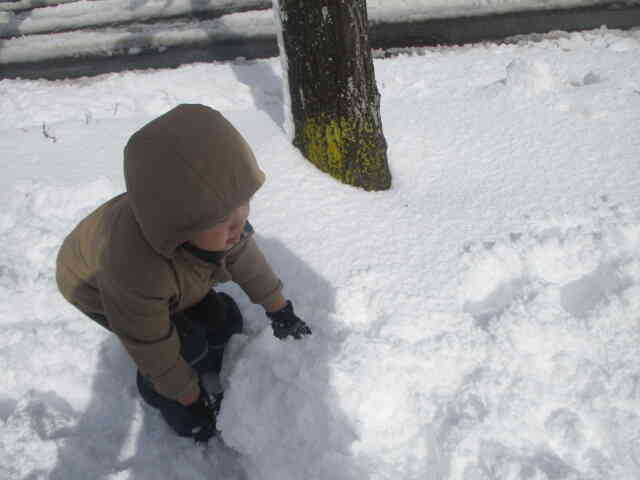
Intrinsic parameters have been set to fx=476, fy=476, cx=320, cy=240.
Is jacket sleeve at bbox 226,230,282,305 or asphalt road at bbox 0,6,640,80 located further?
asphalt road at bbox 0,6,640,80

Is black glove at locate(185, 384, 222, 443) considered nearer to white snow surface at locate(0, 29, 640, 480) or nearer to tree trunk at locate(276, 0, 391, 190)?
white snow surface at locate(0, 29, 640, 480)

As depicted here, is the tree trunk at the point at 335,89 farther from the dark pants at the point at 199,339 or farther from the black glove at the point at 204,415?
the black glove at the point at 204,415

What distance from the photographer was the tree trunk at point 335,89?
74.9 inches

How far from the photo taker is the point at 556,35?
11.7 feet

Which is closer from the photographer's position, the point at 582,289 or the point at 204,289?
the point at 204,289

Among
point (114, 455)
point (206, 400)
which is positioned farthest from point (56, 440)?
point (206, 400)

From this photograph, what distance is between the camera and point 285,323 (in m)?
1.71

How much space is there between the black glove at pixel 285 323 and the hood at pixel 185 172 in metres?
0.69

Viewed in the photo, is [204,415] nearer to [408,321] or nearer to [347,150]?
[408,321]

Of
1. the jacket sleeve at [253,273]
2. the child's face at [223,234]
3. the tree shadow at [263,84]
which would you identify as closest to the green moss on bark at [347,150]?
the tree shadow at [263,84]

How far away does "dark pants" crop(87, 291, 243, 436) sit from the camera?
165 cm

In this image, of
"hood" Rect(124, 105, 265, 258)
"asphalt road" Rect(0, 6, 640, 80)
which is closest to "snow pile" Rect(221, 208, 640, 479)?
"hood" Rect(124, 105, 265, 258)

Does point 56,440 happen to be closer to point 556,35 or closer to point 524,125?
point 524,125

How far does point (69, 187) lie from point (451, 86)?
7.71 ft
